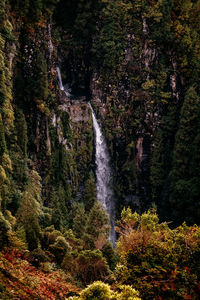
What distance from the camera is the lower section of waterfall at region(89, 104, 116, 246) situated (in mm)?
29250

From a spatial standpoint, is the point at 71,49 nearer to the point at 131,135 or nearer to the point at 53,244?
the point at 131,135

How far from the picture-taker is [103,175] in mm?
29672

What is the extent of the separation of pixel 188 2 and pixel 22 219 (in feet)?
86.0

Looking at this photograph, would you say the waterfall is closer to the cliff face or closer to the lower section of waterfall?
the cliff face

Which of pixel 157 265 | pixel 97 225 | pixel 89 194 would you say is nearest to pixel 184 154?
pixel 89 194

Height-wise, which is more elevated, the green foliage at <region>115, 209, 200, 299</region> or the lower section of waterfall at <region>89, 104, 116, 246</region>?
the lower section of waterfall at <region>89, 104, 116, 246</region>

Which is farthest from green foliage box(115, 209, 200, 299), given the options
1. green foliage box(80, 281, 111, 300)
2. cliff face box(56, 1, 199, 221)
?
cliff face box(56, 1, 199, 221)

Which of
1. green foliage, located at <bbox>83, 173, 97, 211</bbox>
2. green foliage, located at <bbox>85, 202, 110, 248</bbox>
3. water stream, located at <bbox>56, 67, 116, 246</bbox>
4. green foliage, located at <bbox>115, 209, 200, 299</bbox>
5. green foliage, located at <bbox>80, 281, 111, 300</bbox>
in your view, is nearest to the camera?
green foliage, located at <bbox>80, 281, 111, 300</bbox>

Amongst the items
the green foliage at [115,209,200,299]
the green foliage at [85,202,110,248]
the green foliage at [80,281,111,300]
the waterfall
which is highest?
the waterfall

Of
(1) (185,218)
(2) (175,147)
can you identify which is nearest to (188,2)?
(2) (175,147)

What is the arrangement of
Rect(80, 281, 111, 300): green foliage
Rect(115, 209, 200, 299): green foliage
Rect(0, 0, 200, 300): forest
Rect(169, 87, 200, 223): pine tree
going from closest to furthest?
Rect(80, 281, 111, 300): green foliage → Rect(115, 209, 200, 299): green foliage → Rect(0, 0, 200, 300): forest → Rect(169, 87, 200, 223): pine tree

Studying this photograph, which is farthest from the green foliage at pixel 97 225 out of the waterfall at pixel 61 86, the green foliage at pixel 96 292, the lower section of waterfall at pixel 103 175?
the green foliage at pixel 96 292

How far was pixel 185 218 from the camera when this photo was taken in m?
27.0

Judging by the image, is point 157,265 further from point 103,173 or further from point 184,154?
point 103,173
